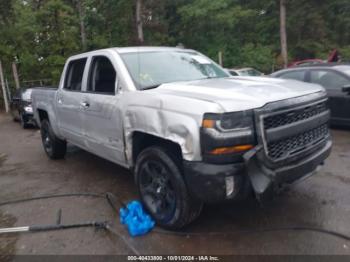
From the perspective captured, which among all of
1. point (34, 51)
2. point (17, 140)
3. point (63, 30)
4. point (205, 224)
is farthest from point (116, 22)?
point (205, 224)

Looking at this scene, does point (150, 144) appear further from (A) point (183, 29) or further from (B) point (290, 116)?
(A) point (183, 29)

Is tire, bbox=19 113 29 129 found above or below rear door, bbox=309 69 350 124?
below

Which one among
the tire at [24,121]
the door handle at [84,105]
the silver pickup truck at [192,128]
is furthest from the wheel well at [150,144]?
the tire at [24,121]

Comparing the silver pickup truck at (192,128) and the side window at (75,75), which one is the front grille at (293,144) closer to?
the silver pickup truck at (192,128)

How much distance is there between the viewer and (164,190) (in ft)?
11.5

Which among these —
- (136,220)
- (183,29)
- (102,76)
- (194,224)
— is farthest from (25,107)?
(183,29)

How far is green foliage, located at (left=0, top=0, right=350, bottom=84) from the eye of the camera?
19766 millimetres

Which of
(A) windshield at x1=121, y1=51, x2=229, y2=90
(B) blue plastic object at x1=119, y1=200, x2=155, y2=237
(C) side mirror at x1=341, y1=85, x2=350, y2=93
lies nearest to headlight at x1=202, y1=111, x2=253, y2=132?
(A) windshield at x1=121, y1=51, x2=229, y2=90

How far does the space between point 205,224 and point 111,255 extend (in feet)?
3.47

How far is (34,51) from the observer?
66.4 feet

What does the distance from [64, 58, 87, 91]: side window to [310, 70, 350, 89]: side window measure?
5297mm

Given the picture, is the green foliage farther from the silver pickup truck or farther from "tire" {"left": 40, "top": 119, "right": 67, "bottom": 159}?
the silver pickup truck

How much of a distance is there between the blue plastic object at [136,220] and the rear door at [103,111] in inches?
24.1

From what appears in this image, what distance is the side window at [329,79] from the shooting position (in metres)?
7.17
